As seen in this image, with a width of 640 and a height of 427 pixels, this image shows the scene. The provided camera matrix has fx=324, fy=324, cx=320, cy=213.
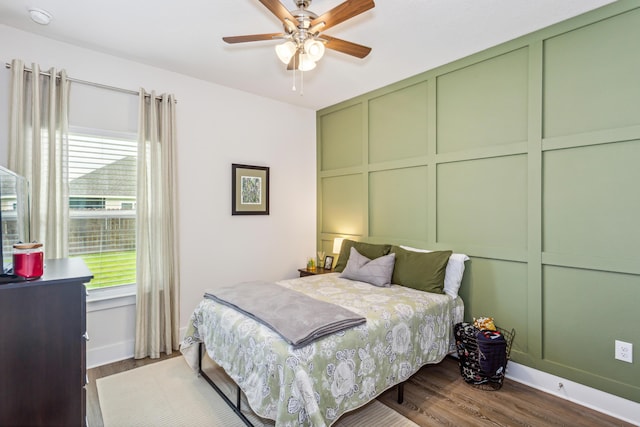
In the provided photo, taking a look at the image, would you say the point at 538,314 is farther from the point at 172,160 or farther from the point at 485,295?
the point at 172,160

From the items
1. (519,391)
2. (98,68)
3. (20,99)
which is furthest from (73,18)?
(519,391)

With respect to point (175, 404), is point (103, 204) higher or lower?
higher

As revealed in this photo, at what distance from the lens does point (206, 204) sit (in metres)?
3.57

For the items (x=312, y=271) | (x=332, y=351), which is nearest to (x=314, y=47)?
(x=332, y=351)

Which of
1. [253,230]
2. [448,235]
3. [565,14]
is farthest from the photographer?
[253,230]

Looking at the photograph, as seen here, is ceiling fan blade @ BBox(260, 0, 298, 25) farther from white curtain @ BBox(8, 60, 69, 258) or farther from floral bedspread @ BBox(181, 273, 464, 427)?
white curtain @ BBox(8, 60, 69, 258)

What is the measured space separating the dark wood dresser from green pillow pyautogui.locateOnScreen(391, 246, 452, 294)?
2.46 metres

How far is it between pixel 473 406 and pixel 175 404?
2.12 m

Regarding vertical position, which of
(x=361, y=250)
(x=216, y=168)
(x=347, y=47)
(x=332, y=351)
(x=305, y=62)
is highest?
(x=347, y=47)

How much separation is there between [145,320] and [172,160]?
1558 millimetres

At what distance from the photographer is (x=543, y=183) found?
8.43 ft

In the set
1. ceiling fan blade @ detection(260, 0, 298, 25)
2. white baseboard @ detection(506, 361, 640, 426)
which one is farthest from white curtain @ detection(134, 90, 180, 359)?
white baseboard @ detection(506, 361, 640, 426)

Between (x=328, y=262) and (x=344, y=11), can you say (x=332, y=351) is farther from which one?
(x=328, y=262)

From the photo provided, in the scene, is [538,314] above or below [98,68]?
below
